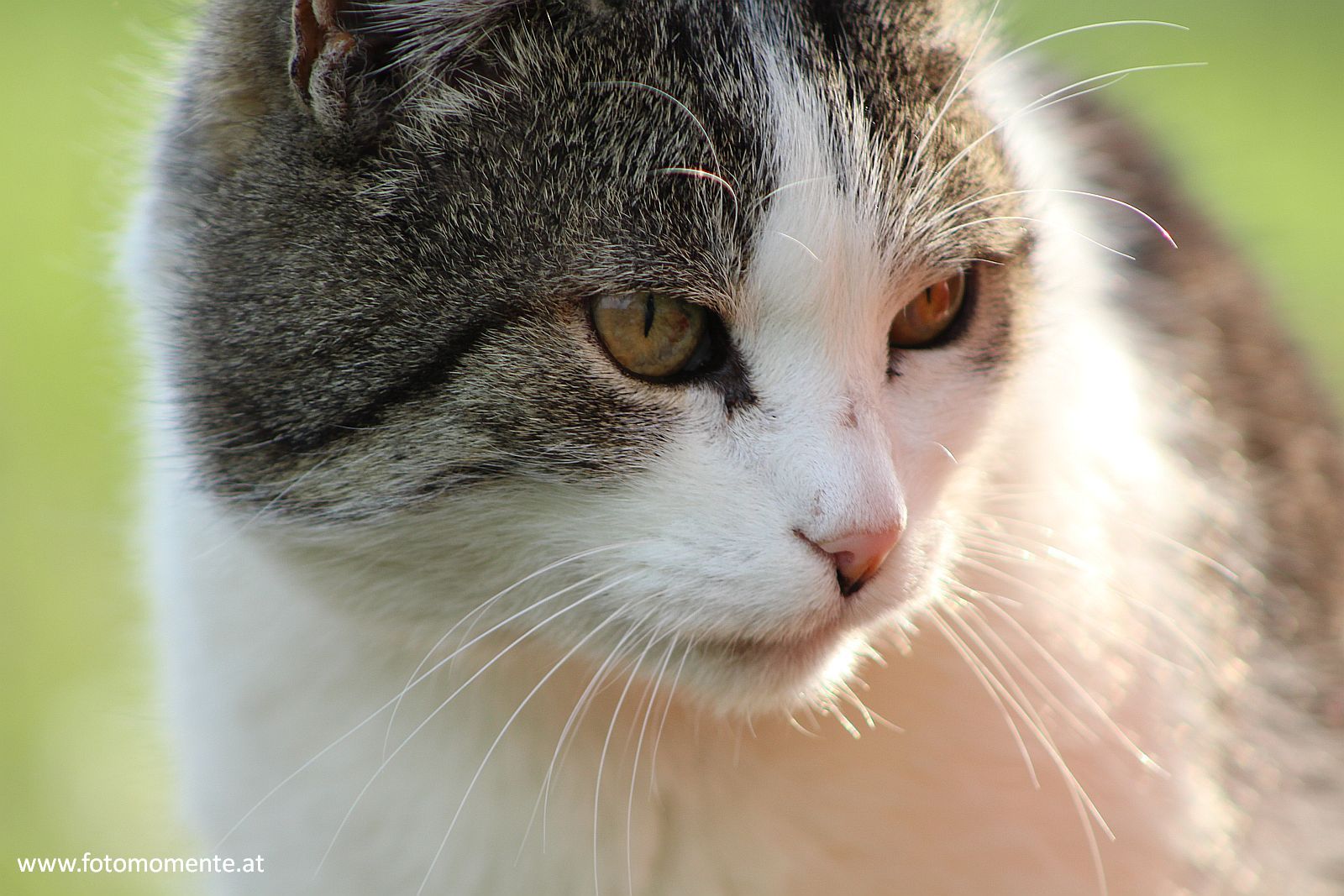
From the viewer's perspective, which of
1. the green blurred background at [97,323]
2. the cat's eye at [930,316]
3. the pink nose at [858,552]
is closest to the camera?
the pink nose at [858,552]

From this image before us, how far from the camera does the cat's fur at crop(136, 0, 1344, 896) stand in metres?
0.94

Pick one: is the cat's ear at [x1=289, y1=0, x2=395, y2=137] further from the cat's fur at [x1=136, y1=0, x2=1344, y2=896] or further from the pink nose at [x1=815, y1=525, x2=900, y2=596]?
the pink nose at [x1=815, y1=525, x2=900, y2=596]

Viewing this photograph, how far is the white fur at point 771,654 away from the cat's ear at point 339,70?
0.28 m

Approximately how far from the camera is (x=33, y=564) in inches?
90.7

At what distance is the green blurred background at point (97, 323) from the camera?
1.49 m

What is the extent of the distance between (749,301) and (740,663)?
266 mm

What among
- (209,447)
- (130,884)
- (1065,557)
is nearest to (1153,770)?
(1065,557)

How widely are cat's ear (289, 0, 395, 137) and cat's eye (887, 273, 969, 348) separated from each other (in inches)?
16.5

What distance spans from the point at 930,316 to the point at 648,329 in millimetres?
254

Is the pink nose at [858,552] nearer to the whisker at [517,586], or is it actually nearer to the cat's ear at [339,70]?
the whisker at [517,586]

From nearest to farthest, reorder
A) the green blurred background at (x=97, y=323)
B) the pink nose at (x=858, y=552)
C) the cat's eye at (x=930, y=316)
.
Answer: the pink nose at (x=858, y=552), the cat's eye at (x=930, y=316), the green blurred background at (x=97, y=323)

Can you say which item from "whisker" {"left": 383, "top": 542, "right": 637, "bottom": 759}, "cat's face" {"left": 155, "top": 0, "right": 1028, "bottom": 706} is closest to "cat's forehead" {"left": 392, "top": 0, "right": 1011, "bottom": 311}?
"cat's face" {"left": 155, "top": 0, "right": 1028, "bottom": 706}

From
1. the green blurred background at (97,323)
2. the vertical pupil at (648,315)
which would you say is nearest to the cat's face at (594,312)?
the vertical pupil at (648,315)

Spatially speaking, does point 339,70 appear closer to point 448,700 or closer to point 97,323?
point 448,700
